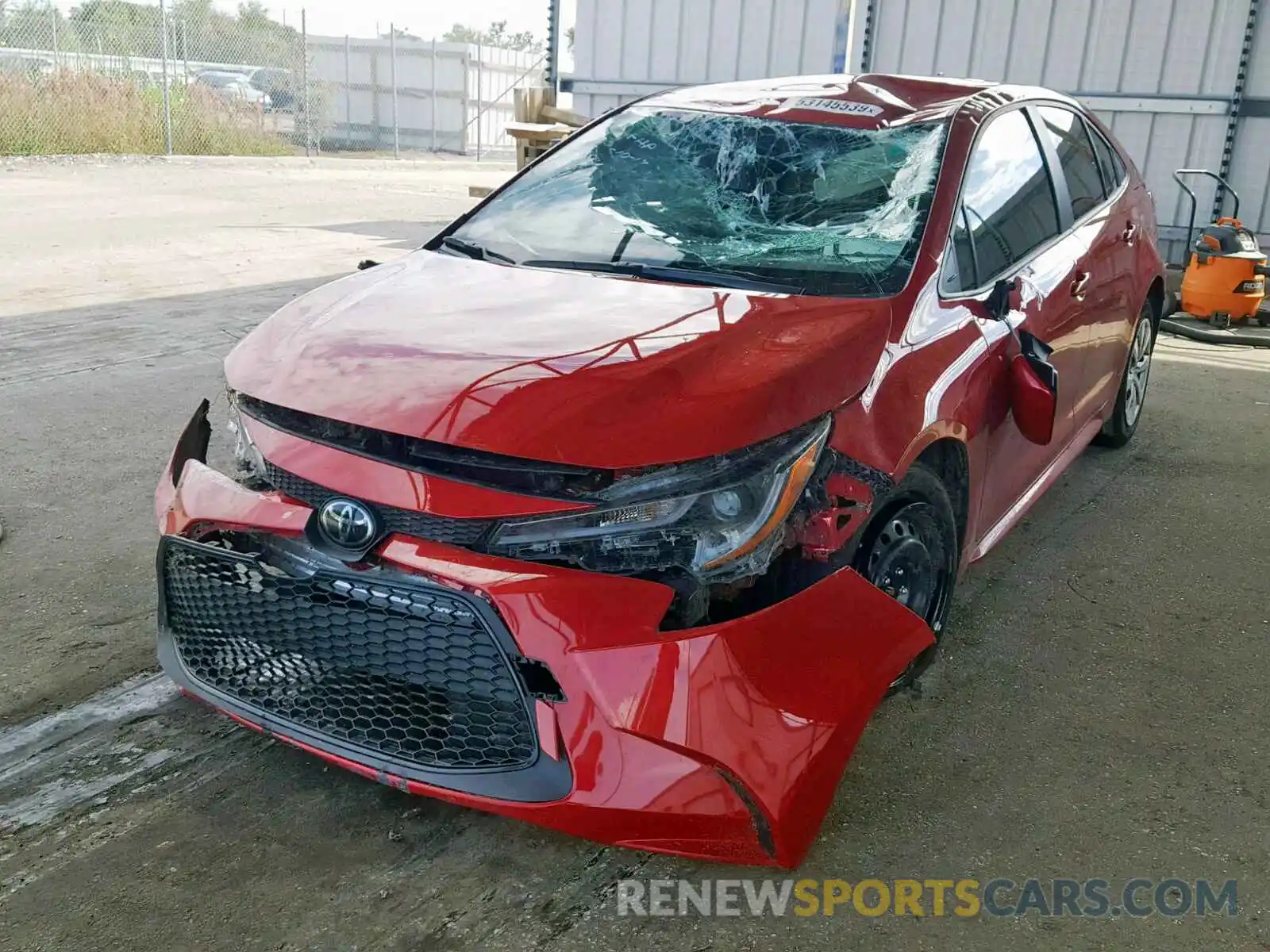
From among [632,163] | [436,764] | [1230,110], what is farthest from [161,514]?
[1230,110]

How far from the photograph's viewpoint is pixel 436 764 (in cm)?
218

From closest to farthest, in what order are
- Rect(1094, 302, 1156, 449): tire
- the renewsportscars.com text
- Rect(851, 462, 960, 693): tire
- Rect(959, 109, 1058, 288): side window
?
the renewsportscars.com text → Rect(851, 462, 960, 693): tire → Rect(959, 109, 1058, 288): side window → Rect(1094, 302, 1156, 449): tire

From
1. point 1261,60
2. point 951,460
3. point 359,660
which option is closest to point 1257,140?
point 1261,60

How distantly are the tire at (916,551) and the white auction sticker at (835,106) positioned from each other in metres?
1.25

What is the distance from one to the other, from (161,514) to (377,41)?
24.9 metres

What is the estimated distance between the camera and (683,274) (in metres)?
2.94

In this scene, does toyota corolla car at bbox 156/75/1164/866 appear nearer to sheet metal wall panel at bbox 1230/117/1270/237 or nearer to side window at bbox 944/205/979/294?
side window at bbox 944/205/979/294

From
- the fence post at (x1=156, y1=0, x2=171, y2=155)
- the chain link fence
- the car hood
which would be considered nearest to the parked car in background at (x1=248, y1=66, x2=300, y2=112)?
the chain link fence

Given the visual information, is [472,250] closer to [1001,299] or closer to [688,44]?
[1001,299]

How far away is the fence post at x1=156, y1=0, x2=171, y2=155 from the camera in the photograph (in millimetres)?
16656

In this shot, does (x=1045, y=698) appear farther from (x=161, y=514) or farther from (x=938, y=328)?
(x=161, y=514)

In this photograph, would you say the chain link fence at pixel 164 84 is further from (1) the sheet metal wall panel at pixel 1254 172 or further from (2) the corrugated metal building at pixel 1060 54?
(1) the sheet metal wall panel at pixel 1254 172

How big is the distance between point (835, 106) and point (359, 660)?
2263 millimetres

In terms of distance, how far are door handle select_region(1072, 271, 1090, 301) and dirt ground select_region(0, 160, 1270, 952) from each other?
92 cm
